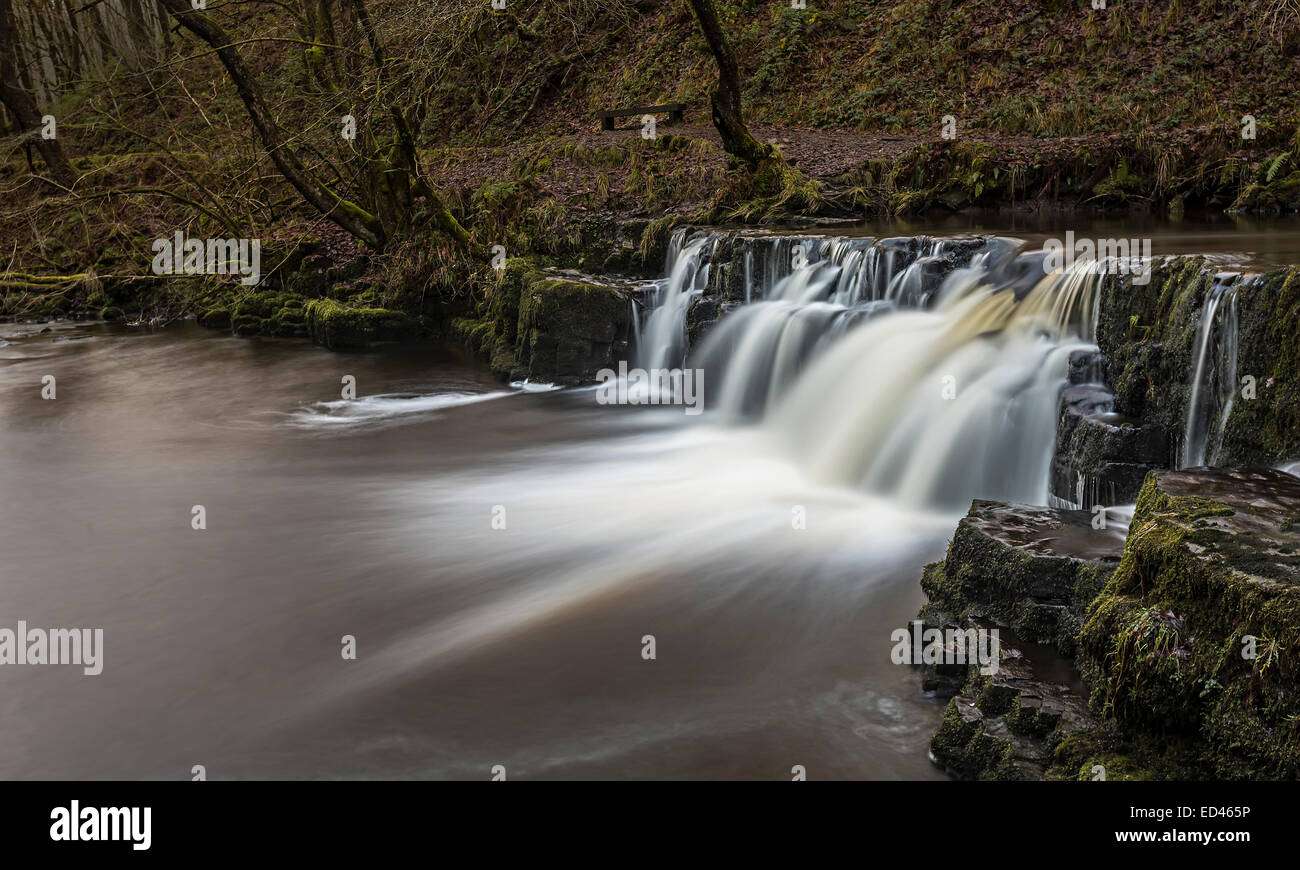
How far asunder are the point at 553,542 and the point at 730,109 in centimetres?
862

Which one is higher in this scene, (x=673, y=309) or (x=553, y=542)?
(x=673, y=309)

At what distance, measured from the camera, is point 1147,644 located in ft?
12.9

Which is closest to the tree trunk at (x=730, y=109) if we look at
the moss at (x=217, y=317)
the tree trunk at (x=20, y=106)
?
the moss at (x=217, y=317)

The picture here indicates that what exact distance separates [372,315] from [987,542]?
11.5 meters

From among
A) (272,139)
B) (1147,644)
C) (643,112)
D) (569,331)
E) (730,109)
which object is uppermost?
(643,112)

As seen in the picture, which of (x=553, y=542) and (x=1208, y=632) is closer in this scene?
(x=1208, y=632)

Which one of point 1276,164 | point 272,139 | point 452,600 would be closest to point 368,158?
point 272,139
